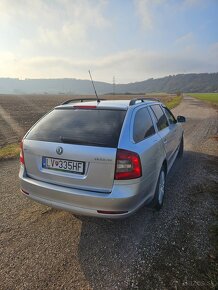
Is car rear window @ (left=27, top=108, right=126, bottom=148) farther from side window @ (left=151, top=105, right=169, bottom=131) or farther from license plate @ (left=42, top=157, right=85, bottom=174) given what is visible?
side window @ (left=151, top=105, right=169, bottom=131)

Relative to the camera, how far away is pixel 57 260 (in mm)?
3008

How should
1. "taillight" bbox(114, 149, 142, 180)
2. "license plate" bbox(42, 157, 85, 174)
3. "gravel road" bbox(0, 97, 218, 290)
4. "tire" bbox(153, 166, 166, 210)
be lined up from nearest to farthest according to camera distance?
1. "gravel road" bbox(0, 97, 218, 290)
2. "taillight" bbox(114, 149, 142, 180)
3. "license plate" bbox(42, 157, 85, 174)
4. "tire" bbox(153, 166, 166, 210)

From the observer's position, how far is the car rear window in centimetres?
314

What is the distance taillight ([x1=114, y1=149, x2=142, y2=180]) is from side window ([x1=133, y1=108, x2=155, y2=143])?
1.05 ft

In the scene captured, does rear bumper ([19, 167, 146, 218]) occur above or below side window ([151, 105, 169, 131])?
below

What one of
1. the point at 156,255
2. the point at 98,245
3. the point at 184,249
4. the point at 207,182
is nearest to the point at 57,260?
the point at 98,245

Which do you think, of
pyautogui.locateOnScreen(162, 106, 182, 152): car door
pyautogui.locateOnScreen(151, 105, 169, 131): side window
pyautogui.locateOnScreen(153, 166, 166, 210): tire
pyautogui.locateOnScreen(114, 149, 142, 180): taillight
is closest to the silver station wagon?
pyautogui.locateOnScreen(114, 149, 142, 180): taillight

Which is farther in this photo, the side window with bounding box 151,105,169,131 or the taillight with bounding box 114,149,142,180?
the side window with bounding box 151,105,169,131

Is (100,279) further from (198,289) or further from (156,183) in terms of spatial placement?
(156,183)

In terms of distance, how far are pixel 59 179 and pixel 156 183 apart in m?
1.45

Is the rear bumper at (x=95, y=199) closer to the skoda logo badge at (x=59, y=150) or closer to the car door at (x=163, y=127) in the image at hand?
the skoda logo badge at (x=59, y=150)

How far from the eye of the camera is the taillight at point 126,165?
2988 millimetres

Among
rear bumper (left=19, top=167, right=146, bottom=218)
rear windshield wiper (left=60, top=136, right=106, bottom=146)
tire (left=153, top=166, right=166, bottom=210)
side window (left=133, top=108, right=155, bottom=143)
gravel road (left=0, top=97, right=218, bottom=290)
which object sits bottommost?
gravel road (left=0, top=97, right=218, bottom=290)

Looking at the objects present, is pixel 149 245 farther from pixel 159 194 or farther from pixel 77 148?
pixel 77 148
